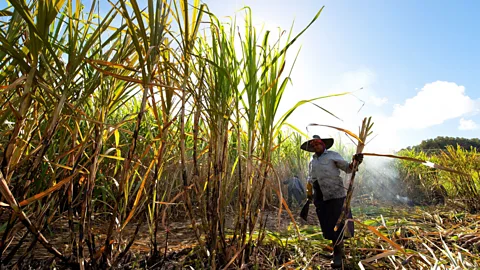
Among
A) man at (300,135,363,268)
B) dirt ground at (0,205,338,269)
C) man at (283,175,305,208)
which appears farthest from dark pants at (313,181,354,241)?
man at (283,175,305,208)

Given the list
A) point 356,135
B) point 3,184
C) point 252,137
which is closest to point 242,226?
point 252,137

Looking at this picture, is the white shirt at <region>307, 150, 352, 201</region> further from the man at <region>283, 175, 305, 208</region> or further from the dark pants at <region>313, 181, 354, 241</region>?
the man at <region>283, 175, 305, 208</region>

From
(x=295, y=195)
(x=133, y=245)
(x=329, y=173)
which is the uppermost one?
(x=329, y=173)

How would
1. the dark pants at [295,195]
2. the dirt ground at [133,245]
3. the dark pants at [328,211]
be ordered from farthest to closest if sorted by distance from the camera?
the dark pants at [295,195]
the dark pants at [328,211]
the dirt ground at [133,245]

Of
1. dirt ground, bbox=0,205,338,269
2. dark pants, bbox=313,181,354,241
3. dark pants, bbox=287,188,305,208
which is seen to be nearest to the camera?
dirt ground, bbox=0,205,338,269

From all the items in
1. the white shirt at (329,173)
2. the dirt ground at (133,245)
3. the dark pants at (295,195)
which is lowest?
the dirt ground at (133,245)

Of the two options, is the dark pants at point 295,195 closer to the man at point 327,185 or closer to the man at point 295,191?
the man at point 295,191

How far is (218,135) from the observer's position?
128 cm

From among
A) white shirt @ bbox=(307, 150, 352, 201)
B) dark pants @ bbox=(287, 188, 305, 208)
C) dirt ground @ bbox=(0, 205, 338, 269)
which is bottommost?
dirt ground @ bbox=(0, 205, 338, 269)

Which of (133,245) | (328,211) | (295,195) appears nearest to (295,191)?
(295,195)

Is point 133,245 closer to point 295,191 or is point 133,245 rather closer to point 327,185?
point 327,185

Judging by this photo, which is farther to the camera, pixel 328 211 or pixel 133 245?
pixel 328 211

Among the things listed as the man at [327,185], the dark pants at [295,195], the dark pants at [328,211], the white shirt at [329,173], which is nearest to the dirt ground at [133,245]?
the dark pants at [328,211]

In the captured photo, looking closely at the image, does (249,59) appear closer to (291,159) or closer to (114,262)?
(114,262)
